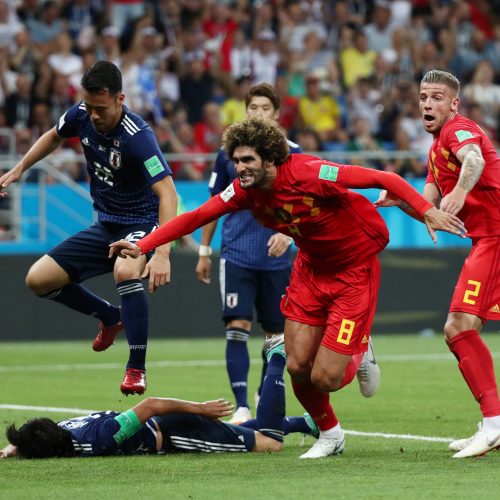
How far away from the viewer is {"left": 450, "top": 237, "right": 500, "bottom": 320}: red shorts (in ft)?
25.9

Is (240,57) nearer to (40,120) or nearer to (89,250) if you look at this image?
(40,120)

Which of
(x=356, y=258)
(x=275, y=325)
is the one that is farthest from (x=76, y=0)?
(x=356, y=258)

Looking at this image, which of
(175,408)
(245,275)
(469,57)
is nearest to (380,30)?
(469,57)

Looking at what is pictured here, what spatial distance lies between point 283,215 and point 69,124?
2406mm

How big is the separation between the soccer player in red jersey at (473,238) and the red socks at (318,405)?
0.85m

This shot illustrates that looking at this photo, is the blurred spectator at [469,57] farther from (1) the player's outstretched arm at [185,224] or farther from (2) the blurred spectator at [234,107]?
(1) the player's outstretched arm at [185,224]

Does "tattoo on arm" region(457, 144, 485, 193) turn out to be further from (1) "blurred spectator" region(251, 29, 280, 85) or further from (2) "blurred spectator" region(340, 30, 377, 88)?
(2) "blurred spectator" region(340, 30, 377, 88)

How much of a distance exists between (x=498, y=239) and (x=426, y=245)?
1137cm

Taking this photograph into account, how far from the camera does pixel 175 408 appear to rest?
304 inches

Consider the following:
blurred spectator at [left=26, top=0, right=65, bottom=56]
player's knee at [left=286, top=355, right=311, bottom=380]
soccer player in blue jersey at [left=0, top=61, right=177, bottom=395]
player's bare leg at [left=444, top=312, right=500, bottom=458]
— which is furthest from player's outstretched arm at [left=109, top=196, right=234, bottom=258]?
blurred spectator at [left=26, top=0, right=65, bottom=56]

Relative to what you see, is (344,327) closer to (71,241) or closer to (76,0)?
(71,241)

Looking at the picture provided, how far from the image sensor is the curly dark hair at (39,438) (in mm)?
7637

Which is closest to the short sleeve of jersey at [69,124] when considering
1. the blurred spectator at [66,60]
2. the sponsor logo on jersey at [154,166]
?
the sponsor logo on jersey at [154,166]

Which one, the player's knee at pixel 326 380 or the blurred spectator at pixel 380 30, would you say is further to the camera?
the blurred spectator at pixel 380 30
